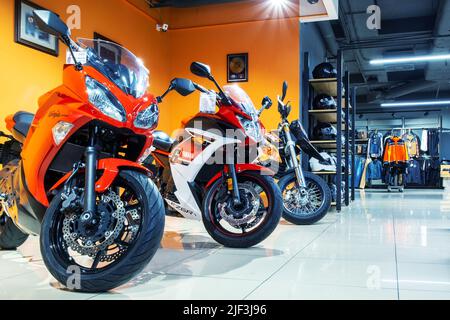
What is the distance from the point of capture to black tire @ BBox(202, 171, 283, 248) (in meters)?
2.73

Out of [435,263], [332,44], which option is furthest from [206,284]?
[332,44]

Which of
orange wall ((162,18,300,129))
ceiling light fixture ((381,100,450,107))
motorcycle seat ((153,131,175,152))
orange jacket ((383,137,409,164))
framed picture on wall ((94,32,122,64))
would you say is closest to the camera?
framed picture on wall ((94,32,122,64))

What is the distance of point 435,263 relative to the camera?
2.34 metres

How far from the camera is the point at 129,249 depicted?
1653 mm

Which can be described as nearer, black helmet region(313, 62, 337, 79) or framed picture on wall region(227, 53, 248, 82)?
black helmet region(313, 62, 337, 79)

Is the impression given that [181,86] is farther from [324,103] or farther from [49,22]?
Answer: [324,103]

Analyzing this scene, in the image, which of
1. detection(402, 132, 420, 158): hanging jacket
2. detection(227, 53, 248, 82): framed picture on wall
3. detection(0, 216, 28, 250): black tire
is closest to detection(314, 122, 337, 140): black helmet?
detection(227, 53, 248, 82): framed picture on wall

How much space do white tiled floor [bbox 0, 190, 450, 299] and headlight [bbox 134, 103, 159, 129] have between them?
25.7 inches

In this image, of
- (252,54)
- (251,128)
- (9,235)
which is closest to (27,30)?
(9,235)

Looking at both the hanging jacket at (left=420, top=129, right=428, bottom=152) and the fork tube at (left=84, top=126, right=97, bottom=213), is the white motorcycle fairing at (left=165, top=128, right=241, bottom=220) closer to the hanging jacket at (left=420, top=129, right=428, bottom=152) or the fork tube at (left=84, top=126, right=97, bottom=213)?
the fork tube at (left=84, top=126, right=97, bottom=213)

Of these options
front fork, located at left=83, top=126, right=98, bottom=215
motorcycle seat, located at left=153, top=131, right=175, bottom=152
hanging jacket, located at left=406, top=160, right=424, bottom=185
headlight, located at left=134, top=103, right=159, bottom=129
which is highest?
headlight, located at left=134, top=103, right=159, bottom=129

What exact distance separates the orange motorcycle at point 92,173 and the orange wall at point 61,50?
7.13ft
